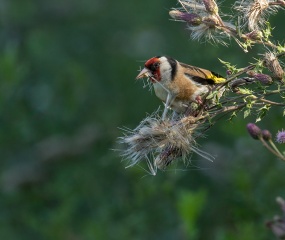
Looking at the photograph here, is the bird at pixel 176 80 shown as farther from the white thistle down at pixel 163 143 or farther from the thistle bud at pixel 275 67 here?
the thistle bud at pixel 275 67

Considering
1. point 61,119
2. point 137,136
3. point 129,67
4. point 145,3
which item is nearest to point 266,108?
point 137,136

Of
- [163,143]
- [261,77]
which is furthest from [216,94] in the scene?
[163,143]

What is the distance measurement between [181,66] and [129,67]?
5514 millimetres

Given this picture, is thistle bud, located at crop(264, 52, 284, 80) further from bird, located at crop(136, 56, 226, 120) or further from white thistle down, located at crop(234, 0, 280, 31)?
bird, located at crop(136, 56, 226, 120)

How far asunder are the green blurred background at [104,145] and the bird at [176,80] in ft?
4.84

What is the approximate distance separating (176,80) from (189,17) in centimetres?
94

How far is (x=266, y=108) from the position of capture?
164 inches

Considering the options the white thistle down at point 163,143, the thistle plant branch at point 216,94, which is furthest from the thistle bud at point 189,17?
the white thistle down at point 163,143

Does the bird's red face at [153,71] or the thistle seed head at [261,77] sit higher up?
the thistle seed head at [261,77]

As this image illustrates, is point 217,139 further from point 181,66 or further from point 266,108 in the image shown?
point 266,108

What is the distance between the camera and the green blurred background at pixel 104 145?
7.96 meters

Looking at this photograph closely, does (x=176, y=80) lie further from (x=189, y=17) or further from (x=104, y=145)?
(x=104, y=145)

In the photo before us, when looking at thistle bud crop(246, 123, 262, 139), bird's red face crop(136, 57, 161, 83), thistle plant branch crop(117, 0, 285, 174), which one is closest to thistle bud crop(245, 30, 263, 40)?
thistle plant branch crop(117, 0, 285, 174)

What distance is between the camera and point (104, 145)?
33.1 feet
